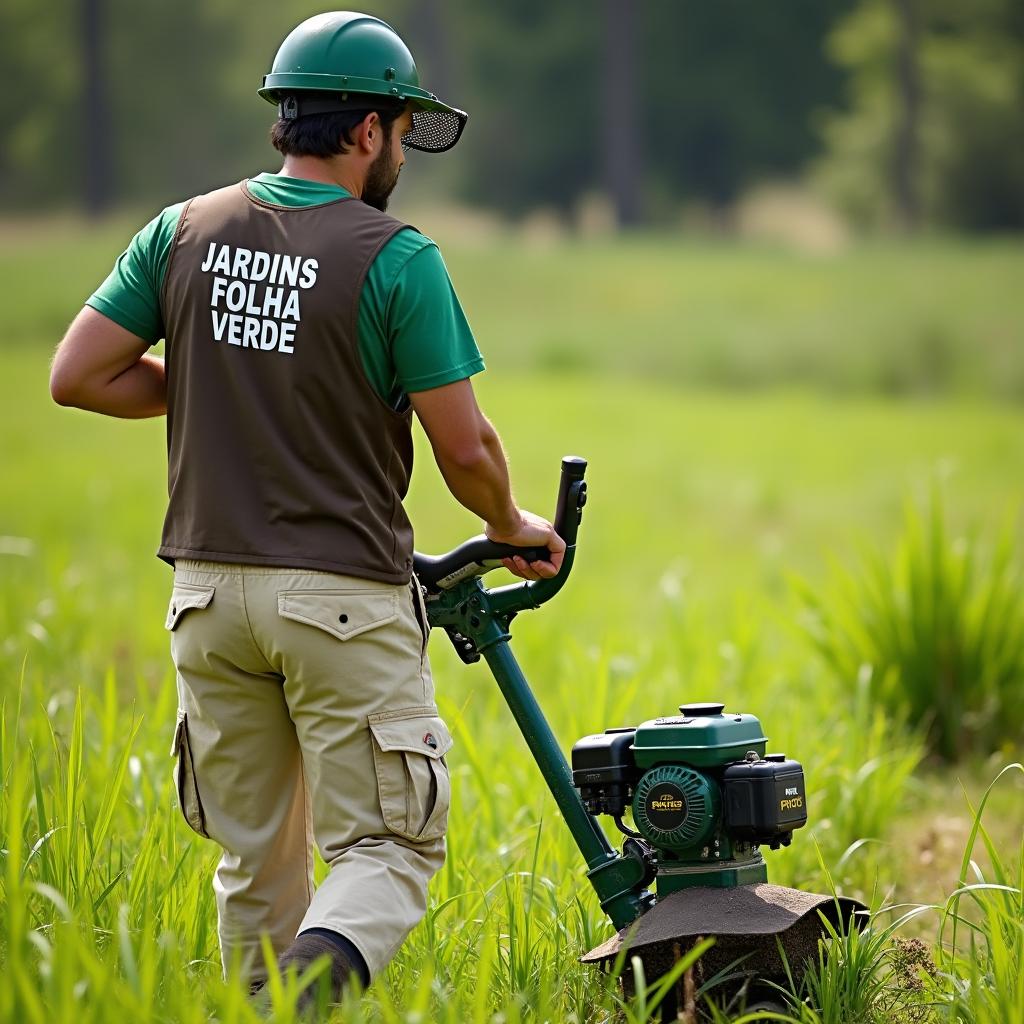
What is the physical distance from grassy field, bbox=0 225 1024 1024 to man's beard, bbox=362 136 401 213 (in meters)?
1.24

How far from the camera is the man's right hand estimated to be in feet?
10.8

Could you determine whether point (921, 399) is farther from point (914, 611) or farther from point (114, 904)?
point (114, 904)

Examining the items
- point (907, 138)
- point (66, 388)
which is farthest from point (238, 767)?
point (907, 138)

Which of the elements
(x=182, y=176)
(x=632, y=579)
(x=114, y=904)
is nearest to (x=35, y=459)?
(x=632, y=579)

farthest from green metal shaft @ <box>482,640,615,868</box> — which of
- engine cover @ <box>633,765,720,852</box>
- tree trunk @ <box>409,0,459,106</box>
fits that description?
tree trunk @ <box>409,0,459,106</box>

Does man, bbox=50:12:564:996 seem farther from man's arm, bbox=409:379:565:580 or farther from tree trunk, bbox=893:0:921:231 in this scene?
tree trunk, bbox=893:0:921:231

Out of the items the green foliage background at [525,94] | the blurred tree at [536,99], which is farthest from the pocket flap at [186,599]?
the blurred tree at [536,99]

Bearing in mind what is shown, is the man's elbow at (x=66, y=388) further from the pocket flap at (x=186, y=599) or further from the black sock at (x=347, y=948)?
A: the black sock at (x=347, y=948)

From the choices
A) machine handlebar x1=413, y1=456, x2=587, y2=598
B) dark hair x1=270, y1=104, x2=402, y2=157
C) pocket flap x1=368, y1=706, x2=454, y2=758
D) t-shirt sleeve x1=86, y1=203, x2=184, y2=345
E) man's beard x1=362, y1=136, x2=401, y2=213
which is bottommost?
pocket flap x1=368, y1=706, x2=454, y2=758

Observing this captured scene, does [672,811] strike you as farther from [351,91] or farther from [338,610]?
[351,91]

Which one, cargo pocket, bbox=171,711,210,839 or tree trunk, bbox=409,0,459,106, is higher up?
tree trunk, bbox=409,0,459,106

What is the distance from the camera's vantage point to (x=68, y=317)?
2364 centimetres

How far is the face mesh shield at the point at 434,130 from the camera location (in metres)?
3.43

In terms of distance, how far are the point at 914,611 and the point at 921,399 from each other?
1628 cm
